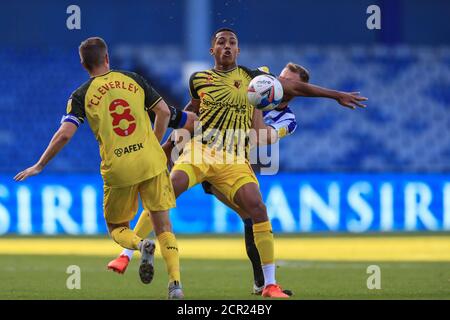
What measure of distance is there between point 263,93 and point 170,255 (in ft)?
4.77

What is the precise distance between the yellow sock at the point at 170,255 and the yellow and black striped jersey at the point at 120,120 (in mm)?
444

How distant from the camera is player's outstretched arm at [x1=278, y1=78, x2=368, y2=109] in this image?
8609 millimetres

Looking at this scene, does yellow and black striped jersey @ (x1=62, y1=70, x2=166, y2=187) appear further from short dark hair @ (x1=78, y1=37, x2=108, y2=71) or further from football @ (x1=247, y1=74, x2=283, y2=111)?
football @ (x1=247, y1=74, x2=283, y2=111)

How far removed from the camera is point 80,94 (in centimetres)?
823

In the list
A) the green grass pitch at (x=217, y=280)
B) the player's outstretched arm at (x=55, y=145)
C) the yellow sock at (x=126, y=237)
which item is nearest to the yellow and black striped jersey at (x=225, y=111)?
the yellow sock at (x=126, y=237)

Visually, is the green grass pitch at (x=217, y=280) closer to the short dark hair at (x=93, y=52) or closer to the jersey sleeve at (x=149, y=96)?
the jersey sleeve at (x=149, y=96)

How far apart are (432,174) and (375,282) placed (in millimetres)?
8453

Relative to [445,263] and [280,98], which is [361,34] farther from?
[280,98]

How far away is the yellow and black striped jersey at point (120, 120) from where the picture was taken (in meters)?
8.22

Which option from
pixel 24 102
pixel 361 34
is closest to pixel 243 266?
pixel 24 102

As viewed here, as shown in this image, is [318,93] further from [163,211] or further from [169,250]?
[169,250]

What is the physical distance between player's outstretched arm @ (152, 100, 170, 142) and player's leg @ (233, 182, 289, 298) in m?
0.78

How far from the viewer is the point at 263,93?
29.1ft

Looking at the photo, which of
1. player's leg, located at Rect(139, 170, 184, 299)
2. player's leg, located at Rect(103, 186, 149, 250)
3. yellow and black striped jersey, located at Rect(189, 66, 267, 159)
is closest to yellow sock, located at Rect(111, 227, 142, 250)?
player's leg, located at Rect(103, 186, 149, 250)
